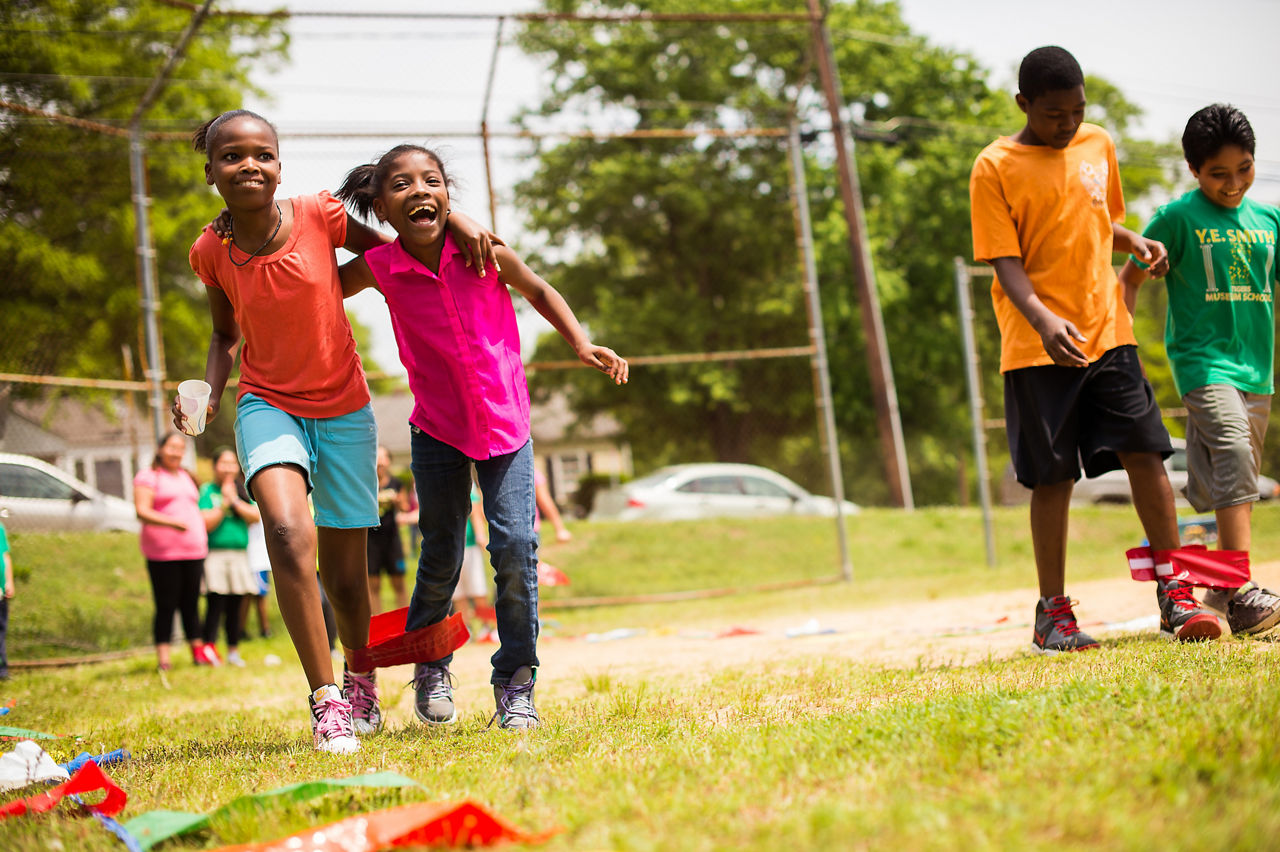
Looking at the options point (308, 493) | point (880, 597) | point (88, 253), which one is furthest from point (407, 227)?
point (88, 253)

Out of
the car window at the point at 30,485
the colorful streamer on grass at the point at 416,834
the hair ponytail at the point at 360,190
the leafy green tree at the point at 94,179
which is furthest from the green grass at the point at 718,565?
the colorful streamer on grass at the point at 416,834

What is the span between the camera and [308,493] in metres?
3.69

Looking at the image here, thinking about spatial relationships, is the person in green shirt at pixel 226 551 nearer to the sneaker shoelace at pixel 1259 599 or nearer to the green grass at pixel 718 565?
the green grass at pixel 718 565

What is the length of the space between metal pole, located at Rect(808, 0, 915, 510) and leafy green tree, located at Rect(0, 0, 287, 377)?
8783 millimetres

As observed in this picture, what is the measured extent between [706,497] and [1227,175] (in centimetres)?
1372

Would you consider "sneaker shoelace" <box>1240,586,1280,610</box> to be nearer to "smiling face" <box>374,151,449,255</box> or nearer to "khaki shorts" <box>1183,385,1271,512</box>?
"khaki shorts" <box>1183,385,1271,512</box>

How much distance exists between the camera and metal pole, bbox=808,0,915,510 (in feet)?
59.3

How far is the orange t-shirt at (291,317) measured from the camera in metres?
3.62

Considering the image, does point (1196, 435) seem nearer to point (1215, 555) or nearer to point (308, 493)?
point (1215, 555)

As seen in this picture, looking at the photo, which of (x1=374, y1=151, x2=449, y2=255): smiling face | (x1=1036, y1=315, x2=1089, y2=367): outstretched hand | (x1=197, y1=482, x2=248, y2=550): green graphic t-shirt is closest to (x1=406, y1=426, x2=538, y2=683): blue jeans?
(x1=374, y1=151, x2=449, y2=255): smiling face

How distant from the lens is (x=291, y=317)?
11.9ft

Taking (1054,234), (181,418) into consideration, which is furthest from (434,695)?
(1054,234)

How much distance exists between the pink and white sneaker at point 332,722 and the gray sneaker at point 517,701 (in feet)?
1.64

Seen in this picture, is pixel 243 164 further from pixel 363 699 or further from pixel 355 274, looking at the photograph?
pixel 363 699
